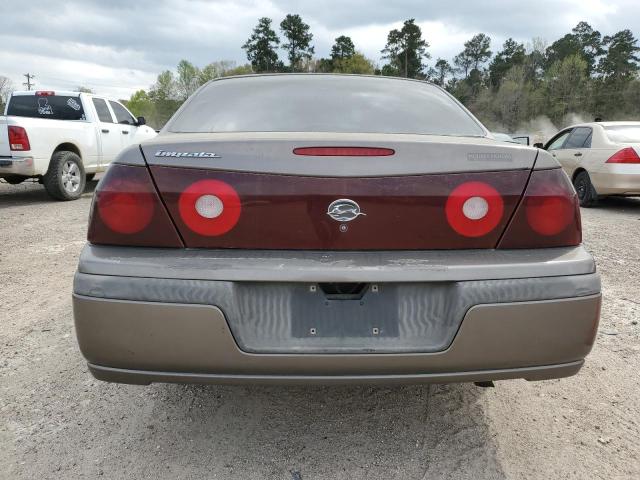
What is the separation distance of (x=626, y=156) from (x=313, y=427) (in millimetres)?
7103

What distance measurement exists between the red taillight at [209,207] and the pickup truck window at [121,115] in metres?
9.69

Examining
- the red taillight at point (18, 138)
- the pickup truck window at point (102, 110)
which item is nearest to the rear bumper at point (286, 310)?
the red taillight at point (18, 138)

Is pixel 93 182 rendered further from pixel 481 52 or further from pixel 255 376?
pixel 481 52

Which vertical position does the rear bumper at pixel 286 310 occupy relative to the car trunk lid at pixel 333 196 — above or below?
below

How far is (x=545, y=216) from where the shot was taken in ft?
5.71

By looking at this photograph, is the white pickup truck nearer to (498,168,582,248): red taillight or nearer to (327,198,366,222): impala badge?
(327,198,366,222): impala badge

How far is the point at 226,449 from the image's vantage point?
6.49ft

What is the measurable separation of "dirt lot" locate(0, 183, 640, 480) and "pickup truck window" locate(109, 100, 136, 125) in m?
8.39

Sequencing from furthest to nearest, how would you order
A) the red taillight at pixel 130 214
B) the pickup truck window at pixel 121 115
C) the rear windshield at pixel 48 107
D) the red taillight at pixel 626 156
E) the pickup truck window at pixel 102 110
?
the pickup truck window at pixel 121 115, the pickup truck window at pixel 102 110, the rear windshield at pixel 48 107, the red taillight at pixel 626 156, the red taillight at pixel 130 214

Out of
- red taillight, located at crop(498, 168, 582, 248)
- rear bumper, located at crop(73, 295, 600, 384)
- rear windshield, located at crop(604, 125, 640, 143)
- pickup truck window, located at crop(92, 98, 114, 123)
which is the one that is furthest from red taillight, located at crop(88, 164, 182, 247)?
pickup truck window, located at crop(92, 98, 114, 123)

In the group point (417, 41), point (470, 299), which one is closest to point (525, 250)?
point (470, 299)

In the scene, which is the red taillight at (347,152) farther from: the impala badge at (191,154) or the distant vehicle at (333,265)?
the impala badge at (191,154)

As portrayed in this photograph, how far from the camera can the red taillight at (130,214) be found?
5.56 feet

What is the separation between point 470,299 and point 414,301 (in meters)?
0.18
